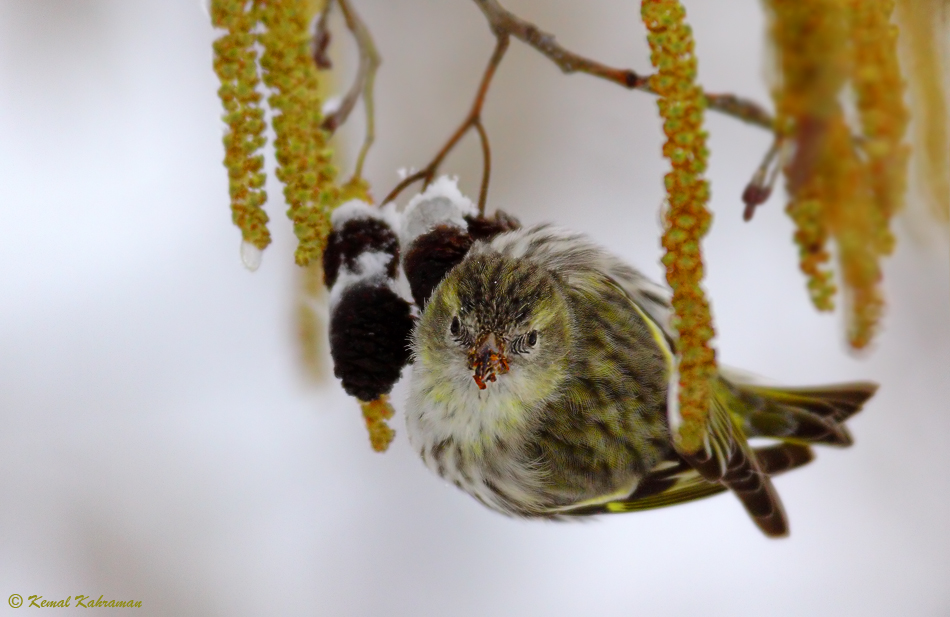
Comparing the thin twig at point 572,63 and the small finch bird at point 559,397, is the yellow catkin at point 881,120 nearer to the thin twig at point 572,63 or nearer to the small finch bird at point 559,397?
the thin twig at point 572,63

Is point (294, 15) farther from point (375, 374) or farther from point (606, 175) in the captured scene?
point (606, 175)

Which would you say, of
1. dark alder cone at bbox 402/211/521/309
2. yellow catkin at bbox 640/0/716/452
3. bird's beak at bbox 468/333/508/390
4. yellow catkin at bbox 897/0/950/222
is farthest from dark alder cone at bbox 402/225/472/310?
yellow catkin at bbox 897/0/950/222

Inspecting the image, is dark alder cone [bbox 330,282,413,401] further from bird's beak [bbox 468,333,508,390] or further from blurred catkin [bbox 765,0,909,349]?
blurred catkin [bbox 765,0,909,349]

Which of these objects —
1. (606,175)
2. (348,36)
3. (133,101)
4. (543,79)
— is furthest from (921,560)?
(133,101)

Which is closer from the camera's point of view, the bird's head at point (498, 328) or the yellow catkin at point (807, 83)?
the yellow catkin at point (807, 83)

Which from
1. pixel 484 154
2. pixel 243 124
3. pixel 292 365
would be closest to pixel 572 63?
pixel 484 154

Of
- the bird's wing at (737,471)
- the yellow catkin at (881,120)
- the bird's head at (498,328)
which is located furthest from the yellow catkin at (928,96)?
the bird's head at (498,328)

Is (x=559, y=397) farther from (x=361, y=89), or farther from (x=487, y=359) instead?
(x=361, y=89)
